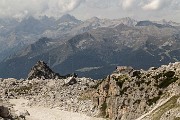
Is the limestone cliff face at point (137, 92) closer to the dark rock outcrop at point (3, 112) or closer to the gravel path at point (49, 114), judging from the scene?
the gravel path at point (49, 114)

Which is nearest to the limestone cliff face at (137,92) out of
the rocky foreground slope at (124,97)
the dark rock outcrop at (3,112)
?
the rocky foreground slope at (124,97)

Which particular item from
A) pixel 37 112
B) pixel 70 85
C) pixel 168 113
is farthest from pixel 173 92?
pixel 70 85

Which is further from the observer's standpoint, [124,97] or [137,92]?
[124,97]

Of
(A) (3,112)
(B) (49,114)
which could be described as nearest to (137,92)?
(B) (49,114)

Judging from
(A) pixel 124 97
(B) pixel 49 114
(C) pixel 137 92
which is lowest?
(B) pixel 49 114

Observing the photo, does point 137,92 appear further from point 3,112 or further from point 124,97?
point 3,112

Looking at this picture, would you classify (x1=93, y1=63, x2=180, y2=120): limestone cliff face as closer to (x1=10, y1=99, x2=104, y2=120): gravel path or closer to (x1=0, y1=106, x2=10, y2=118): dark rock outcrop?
(x1=10, y1=99, x2=104, y2=120): gravel path

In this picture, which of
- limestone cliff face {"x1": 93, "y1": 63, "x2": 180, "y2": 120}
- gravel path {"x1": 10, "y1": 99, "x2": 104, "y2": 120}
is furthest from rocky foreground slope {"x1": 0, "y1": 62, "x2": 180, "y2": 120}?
gravel path {"x1": 10, "y1": 99, "x2": 104, "y2": 120}

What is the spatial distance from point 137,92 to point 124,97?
19.6ft

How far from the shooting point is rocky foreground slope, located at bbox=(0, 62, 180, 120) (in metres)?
84.5

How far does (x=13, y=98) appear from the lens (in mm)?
176000

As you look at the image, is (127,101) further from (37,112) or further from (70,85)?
(70,85)

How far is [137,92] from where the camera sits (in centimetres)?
10938

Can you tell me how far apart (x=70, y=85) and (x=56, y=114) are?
1947 inches
